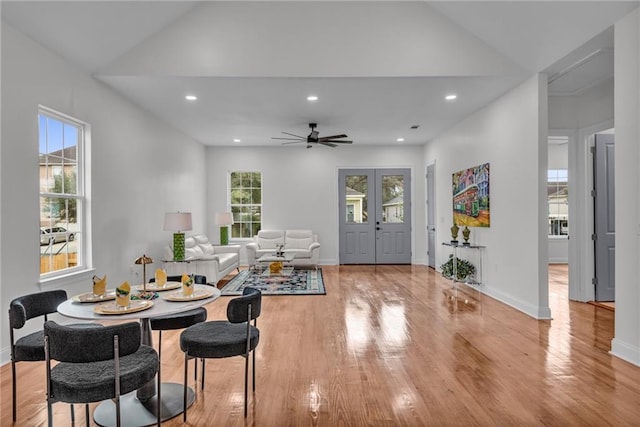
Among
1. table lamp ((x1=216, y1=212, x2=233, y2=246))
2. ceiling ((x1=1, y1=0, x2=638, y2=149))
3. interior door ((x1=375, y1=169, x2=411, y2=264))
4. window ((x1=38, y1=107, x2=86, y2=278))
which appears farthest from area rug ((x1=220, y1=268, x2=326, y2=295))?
ceiling ((x1=1, y1=0, x2=638, y2=149))

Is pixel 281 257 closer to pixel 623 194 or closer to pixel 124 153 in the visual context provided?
pixel 124 153

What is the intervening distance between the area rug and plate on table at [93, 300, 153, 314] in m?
3.74

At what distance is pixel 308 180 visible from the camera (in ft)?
30.7

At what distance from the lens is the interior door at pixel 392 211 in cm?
938

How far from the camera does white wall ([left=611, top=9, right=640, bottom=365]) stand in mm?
3270

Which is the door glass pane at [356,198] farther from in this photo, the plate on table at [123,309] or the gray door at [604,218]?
the plate on table at [123,309]

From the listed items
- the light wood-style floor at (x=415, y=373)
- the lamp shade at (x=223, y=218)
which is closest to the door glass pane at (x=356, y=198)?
the lamp shade at (x=223, y=218)

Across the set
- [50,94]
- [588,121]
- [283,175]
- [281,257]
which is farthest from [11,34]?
[588,121]

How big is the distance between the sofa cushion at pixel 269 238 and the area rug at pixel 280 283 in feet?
2.86

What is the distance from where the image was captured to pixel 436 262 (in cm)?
828

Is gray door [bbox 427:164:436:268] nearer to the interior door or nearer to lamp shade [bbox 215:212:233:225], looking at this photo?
the interior door

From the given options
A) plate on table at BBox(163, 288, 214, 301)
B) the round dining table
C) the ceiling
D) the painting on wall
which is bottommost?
the round dining table

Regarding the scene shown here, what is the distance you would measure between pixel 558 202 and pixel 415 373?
8.36 m

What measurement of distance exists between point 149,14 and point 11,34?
1322mm
